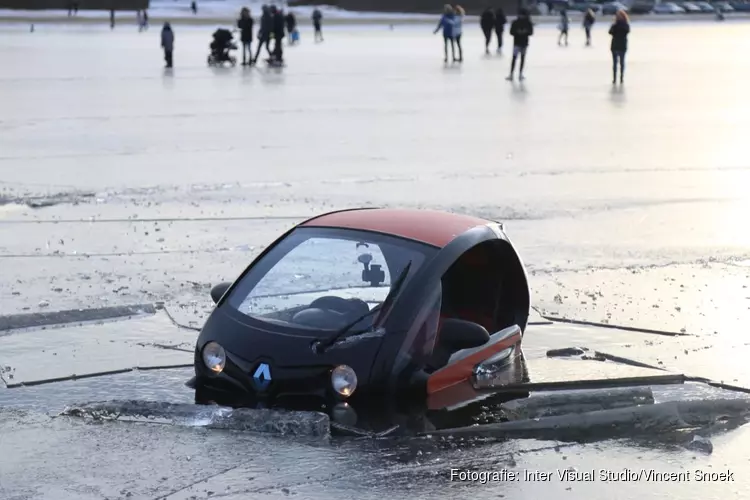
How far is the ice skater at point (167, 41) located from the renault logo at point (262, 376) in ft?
94.1

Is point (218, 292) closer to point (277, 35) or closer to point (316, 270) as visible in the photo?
point (316, 270)

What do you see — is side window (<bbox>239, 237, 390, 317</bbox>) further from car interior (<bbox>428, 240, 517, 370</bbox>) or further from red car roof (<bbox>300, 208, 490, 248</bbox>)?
car interior (<bbox>428, 240, 517, 370</bbox>)

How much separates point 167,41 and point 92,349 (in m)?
27.8

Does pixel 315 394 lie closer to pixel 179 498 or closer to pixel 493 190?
pixel 179 498

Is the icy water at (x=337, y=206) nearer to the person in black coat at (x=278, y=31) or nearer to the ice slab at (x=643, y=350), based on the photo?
the ice slab at (x=643, y=350)

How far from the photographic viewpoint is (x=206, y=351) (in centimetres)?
709

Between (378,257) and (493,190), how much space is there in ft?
16.3

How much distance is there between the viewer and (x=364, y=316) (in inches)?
275

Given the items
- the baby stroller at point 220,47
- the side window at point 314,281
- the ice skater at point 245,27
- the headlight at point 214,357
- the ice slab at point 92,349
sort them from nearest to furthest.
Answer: the headlight at point 214,357, the side window at point 314,281, the ice slab at point 92,349, the baby stroller at point 220,47, the ice skater at point 245,27

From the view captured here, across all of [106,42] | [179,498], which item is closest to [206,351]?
[179,498]

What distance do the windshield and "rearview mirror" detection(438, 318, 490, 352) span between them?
0.40 m

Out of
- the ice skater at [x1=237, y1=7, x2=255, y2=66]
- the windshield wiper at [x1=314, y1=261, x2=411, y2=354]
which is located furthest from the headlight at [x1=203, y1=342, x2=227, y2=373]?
the ice skater at [x1=237, y1=7, x2=255, y2=66]

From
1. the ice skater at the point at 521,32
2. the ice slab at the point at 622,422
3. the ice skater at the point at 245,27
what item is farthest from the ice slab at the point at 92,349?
the ice skater at the point at 245,27

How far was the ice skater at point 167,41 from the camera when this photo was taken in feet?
114
